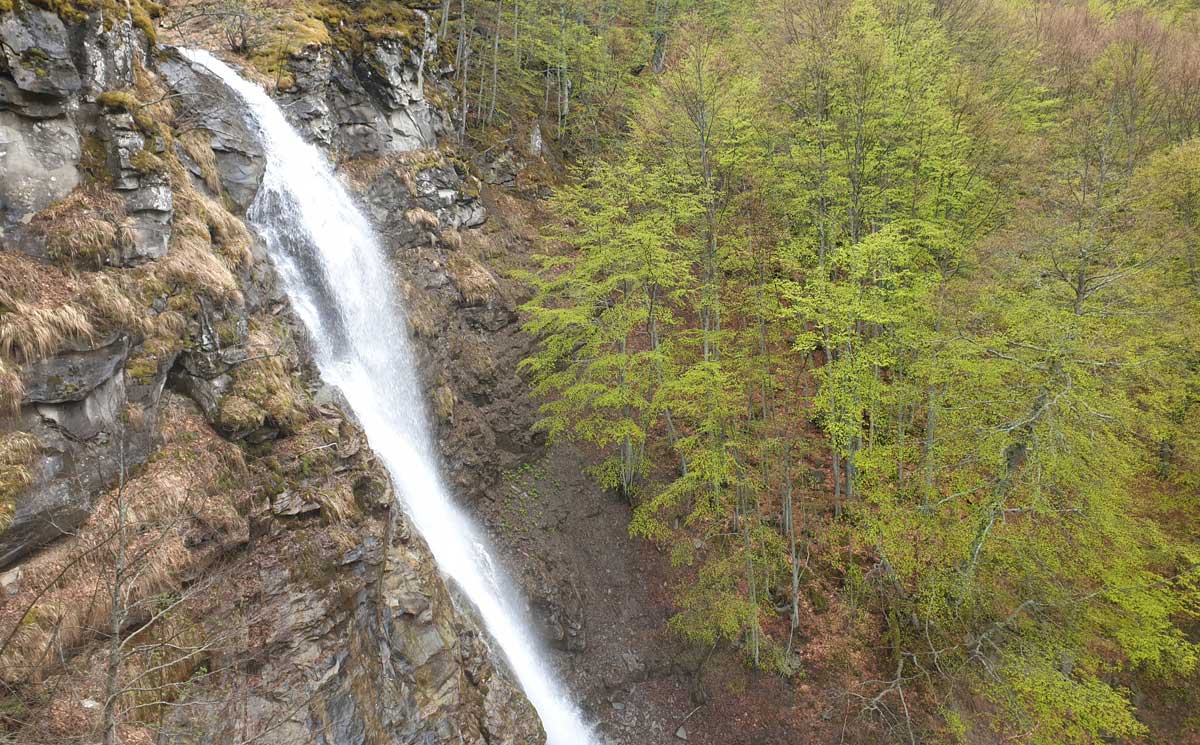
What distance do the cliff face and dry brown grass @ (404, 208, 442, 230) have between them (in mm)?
4923

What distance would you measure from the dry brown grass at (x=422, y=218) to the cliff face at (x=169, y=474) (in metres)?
4.92

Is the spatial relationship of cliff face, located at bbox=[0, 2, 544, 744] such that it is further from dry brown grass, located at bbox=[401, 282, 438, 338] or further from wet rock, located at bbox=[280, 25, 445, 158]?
dry brown grass, located at bbox=[401, 282, 438, 338]

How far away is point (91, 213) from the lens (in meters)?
6.98

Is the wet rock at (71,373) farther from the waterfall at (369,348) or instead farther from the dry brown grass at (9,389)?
the waterfall at (369,348)

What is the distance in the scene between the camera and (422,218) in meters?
15.6

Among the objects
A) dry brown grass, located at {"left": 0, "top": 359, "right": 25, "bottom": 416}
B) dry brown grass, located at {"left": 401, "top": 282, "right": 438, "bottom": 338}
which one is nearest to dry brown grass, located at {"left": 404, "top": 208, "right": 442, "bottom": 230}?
dry brown grass, located at {"left": 401, "top": 282, "right": 438, "bottom": 338}

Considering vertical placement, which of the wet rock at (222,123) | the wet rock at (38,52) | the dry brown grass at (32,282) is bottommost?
the dry brown grass at (32,282)

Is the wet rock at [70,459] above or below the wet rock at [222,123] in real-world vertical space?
below

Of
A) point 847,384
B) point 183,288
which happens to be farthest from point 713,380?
point 183,288

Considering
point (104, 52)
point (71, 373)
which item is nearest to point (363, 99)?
point (104, 52)

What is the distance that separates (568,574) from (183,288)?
9554 mm

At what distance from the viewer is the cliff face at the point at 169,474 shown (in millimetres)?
5453

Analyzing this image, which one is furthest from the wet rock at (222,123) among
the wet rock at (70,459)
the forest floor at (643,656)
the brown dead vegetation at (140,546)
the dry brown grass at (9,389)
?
the forest floor at (643,656)

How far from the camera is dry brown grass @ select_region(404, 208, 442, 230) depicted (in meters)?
15.4
